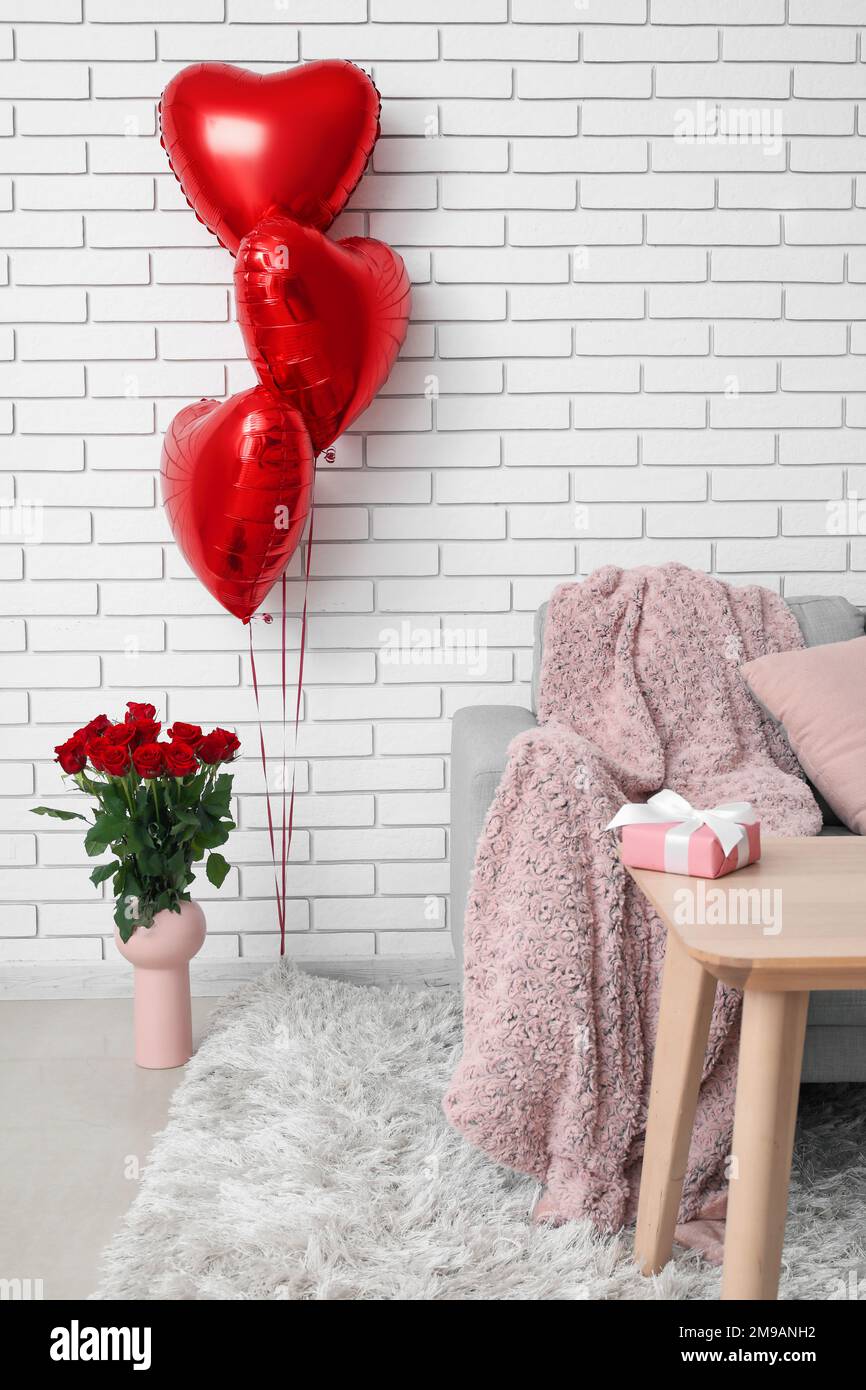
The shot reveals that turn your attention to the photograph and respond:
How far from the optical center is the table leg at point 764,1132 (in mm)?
962

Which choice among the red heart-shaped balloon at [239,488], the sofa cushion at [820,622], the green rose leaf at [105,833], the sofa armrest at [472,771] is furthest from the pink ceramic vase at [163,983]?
the sofa cushion at [820,622]

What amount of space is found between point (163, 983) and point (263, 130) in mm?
1540

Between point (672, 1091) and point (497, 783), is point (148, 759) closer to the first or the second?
point (497, 783)

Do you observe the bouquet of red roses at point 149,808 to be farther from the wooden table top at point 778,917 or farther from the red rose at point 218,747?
the wooden table top at point 778,917

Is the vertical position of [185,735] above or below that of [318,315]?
below

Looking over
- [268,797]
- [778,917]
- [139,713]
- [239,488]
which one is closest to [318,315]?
[239,488]

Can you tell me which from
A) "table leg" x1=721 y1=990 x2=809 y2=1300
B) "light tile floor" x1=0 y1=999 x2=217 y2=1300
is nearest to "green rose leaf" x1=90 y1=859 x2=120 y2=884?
"light tile floor" x1=0 y1=999 x2=217 y2=1300

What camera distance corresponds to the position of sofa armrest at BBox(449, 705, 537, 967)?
1.58 meters

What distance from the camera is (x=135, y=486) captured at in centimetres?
228

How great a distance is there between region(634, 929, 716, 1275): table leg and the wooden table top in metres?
0.16

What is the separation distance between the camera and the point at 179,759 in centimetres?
186

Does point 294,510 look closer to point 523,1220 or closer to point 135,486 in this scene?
point 135,486

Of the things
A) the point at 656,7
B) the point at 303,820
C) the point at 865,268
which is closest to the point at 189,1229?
the point at 303,820
